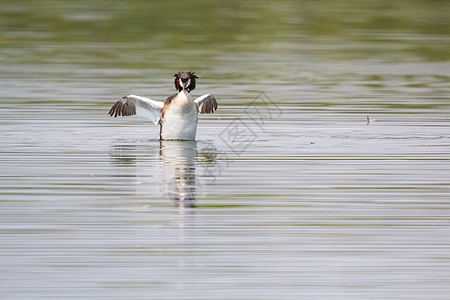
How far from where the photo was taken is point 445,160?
45.8ft

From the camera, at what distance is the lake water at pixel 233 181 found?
8555 mm

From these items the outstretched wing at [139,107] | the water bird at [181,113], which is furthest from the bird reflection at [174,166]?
the outstretched wing at [139,107]

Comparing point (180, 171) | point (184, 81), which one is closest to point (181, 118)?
point (184, 81)

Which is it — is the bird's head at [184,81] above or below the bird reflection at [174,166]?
above

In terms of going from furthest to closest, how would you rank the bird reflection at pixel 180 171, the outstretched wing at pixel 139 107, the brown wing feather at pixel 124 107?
the brown wing feather at pixel 124 107
the outstretched wing at pixel 139 107
the bird reflection at pixel 180 171

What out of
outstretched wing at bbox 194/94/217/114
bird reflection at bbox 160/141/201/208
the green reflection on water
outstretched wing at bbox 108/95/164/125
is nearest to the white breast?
bird reflection at bbox 160/141/201/208

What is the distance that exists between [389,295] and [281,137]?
8140 millimetres

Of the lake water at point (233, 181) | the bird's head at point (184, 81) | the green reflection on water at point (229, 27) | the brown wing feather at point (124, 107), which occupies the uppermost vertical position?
the green reflection on water at point (229, 27)

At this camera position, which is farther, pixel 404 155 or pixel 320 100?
pixel 320 100

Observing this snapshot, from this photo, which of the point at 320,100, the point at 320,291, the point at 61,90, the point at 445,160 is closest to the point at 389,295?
the point at 320,291

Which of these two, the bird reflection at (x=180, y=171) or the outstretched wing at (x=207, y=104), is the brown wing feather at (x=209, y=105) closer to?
the outstretched wing at (x=207, y=104)

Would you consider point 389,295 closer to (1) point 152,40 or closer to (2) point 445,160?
(2) point 445,160

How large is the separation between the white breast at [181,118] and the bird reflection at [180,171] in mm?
107

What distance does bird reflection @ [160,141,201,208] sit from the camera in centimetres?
1149
